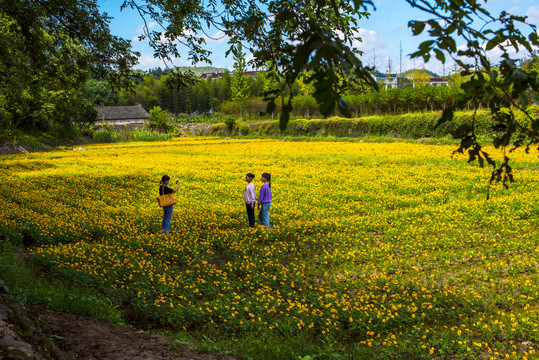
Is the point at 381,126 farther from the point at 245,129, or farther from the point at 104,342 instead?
the point at 104,342

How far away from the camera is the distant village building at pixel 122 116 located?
93.1 meters

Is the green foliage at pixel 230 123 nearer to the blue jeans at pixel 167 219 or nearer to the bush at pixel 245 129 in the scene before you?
the bush at pixel 245 129

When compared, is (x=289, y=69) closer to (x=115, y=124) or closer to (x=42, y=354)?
(x=42, y=354)

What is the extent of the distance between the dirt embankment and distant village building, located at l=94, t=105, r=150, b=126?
9282 cm

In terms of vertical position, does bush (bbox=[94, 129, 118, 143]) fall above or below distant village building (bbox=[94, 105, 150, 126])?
below

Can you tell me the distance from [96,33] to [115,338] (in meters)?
7.32

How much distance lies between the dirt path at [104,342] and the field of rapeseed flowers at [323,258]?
1177mm

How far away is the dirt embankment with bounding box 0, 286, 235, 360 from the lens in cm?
351

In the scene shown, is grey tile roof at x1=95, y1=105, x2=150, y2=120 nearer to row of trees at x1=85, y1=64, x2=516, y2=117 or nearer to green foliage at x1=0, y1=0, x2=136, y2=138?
row of trees at x1=85, y1=64, x2=516, y2=117

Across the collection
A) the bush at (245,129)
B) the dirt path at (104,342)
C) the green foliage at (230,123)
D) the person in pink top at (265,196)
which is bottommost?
the dirt path at (104,342)

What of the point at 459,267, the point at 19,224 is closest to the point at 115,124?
the point at 19,224

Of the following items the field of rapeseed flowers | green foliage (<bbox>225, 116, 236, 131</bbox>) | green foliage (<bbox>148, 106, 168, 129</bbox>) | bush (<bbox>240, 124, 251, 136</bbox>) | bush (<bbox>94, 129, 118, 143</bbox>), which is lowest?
the field of rapeseed flowers

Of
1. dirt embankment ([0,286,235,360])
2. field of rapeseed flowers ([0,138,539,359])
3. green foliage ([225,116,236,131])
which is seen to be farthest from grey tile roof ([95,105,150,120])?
dirt embankment ([0,286,235,360])

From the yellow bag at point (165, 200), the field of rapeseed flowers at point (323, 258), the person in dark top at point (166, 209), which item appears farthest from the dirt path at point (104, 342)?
the person in dark top at point (166, 209)
